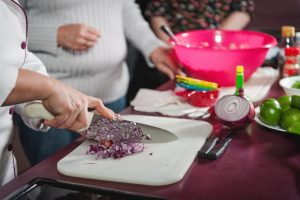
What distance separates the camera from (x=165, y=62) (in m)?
1.50

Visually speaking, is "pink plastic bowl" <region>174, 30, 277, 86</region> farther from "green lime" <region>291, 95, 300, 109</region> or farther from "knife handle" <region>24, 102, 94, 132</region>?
"knife handle" <region>24, 102, 94, 132</region>

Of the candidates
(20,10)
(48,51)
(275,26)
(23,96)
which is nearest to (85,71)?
(48,51)

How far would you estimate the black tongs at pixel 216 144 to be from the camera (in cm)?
89

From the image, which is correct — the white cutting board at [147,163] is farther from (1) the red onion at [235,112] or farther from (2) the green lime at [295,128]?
(2) the green lime at [295,128]

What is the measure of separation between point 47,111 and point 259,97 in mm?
662

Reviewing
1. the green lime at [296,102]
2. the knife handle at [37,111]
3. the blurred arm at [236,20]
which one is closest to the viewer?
the knife handle at [37,111]

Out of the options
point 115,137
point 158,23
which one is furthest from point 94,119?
point 158,23

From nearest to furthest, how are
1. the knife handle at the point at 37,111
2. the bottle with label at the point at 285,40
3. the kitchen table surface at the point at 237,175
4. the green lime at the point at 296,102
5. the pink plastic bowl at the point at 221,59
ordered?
the kitchen table surface at the point at 237,175
the knife handle at the point at 37,111
the green lime at the point at 296,102
the pink plastic bowl at the point at 221,59
the bottle with label at the point at 285,40

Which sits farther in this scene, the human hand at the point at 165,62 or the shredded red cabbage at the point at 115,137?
the human hand at the point at 165,62

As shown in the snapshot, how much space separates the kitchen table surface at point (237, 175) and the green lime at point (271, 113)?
42 mm

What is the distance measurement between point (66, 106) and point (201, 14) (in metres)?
1.25

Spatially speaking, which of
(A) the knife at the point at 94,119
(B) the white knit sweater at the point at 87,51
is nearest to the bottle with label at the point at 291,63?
(B) the white knit sweater at the point at 87,51

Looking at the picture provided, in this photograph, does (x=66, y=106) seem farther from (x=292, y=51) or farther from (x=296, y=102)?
(x=292, y=51)

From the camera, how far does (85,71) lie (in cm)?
143
